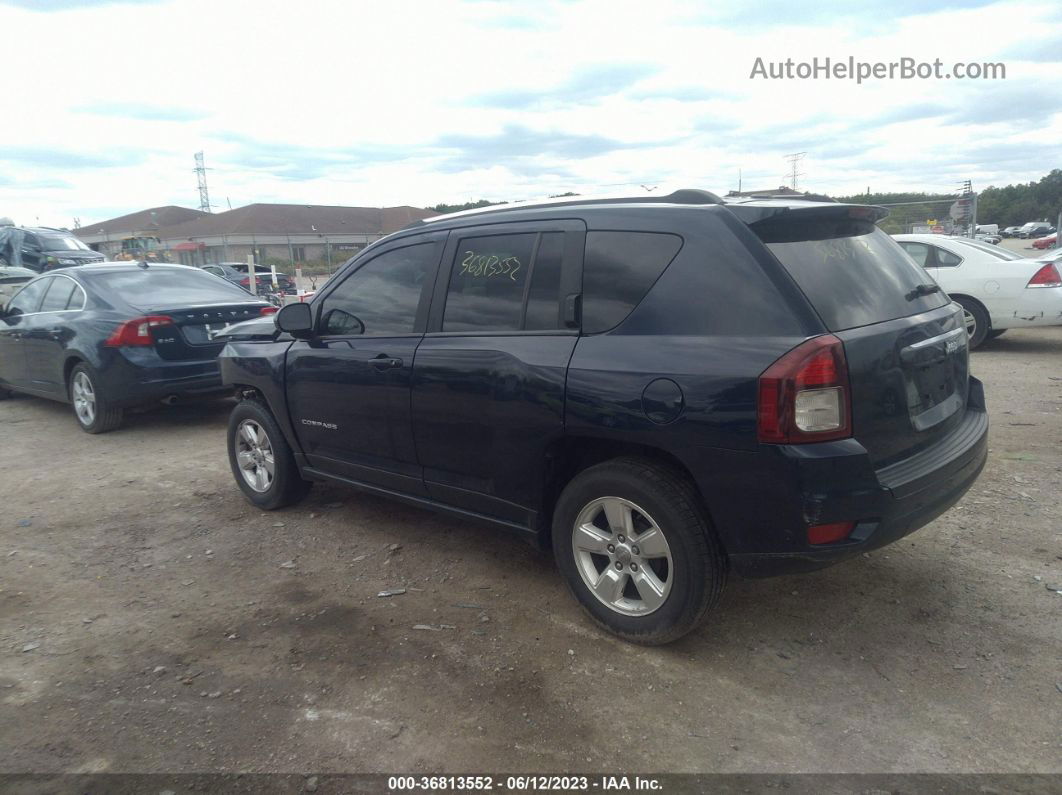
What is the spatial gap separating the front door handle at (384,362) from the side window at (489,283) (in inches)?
13.9

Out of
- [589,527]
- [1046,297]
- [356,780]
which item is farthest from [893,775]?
[1046,297]

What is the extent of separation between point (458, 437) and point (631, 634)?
4.07 feet

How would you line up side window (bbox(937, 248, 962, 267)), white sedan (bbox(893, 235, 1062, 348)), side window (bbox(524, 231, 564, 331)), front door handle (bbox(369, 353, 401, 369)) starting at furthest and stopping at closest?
1. side window (bbox(937, 248, 962, 267))
2. white sedan (bbox(893, 235, 1062, 348))
3. front door handle (bbox(369, 353, 401, 369))
4. side window (bbox(524, 231, 564, 331))

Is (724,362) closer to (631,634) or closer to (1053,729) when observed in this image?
(631,634)

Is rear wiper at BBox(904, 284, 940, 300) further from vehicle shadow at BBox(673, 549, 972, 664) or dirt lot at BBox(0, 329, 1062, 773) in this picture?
dirt lot at BBox(0, 329, 1062, 773)

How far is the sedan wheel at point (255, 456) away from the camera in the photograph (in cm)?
516

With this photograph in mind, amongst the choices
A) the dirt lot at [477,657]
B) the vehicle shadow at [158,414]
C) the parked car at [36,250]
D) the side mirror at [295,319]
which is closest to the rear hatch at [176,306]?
the vehicle shadow at [158,414]

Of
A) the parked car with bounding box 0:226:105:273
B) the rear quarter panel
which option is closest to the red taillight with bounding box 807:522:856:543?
the rear quarter panel

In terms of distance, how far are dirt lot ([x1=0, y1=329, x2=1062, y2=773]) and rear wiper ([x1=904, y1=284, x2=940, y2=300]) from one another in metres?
1.41

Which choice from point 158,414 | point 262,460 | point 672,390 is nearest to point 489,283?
point 672,390

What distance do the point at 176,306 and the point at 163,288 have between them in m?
0.56

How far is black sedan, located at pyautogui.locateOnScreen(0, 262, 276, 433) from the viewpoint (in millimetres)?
7254

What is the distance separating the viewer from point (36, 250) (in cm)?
2112

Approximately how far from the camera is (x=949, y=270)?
10.1 meters
